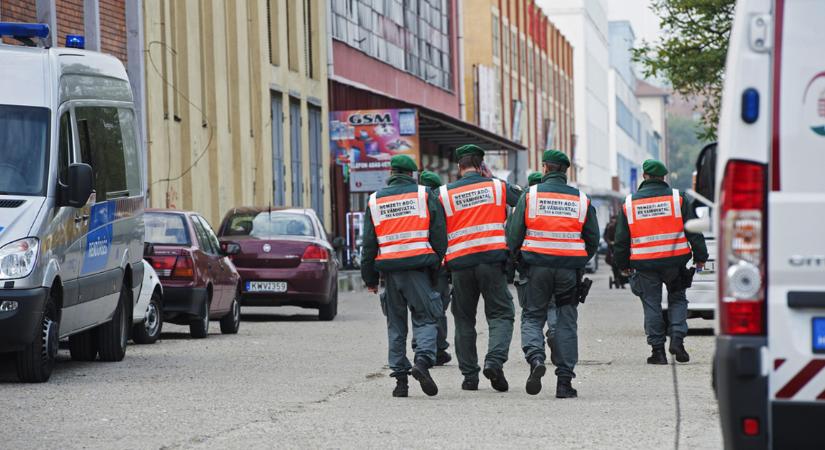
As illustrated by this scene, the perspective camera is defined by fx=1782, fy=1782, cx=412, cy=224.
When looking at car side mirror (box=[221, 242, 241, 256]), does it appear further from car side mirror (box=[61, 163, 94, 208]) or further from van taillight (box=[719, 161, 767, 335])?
van taillight (box=[719, 161, 767, 335])

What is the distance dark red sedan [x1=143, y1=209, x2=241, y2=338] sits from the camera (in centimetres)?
1884

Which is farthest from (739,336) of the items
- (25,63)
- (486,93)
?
(486,93)

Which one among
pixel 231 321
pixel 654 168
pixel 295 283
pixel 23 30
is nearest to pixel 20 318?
pixel 23 30

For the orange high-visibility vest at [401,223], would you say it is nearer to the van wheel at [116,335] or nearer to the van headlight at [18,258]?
the van headlight at [18,258]

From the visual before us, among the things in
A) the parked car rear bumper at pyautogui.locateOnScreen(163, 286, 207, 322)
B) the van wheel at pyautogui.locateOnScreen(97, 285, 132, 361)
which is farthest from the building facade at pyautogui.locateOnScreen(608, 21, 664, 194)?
the van wheel at pyautogui.locateOnScreen(97, 285, 132, 361)

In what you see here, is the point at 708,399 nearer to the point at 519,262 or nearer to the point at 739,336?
the point at 519,262

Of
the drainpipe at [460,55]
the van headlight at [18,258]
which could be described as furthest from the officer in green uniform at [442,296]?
the drainpipe at [460,55]

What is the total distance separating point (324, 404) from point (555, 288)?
1.88 metres

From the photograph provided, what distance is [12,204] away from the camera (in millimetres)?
13117

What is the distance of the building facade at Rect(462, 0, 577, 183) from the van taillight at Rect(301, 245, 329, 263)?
131 ft

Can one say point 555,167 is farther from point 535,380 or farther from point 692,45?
point 692,45

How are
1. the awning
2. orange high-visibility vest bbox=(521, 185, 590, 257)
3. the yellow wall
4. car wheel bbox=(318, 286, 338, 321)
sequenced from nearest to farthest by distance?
orange high-visibility vest bbox=(521, 185, 590, 257), car wheel bbox=(318, 286, 338, 321), the yellow wall, the awning

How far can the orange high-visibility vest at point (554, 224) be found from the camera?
12.5 meters

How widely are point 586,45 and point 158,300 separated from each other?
323 feet
